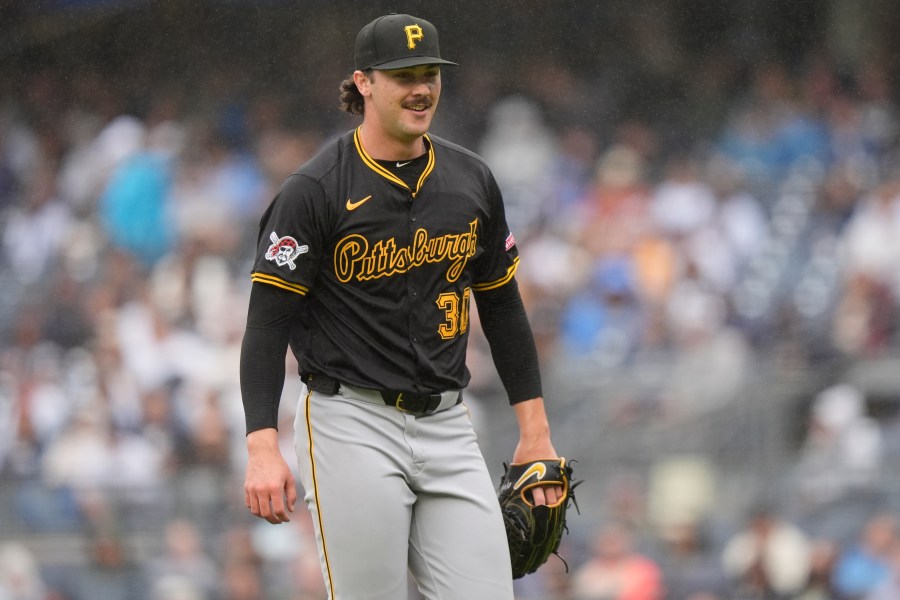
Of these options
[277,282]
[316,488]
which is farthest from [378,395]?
[277,282]

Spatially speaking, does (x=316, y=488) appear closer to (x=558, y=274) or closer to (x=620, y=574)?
(x=620, y=574)

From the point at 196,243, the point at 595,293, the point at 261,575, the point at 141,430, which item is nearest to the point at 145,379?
the point at 141,430

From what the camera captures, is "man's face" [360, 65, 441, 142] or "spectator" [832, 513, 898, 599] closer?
"man's face" [360, 65, 441, 142]

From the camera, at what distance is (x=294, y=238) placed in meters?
3.33

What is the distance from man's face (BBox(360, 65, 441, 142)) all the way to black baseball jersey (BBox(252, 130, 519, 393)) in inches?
4.7

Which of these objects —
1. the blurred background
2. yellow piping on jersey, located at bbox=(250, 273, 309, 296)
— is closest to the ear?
yellow piping on jersey, located at bbox=(250, 273, 309, 296)

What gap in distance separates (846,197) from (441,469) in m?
6.13

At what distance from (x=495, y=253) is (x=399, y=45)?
610 mm

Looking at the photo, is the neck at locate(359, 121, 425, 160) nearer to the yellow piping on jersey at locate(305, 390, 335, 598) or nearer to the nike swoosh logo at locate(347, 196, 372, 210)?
the nike swoosh logo at locate(347, 196, 372, 210)

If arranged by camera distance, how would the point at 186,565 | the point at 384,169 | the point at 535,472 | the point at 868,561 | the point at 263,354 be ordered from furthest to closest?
the point at 186,565, the point at 868,561, the point at 535,472, the point at 384,169, the point at 263,354

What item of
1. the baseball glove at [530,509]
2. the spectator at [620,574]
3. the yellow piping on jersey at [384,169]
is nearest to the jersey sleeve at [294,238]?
the yellow piping on jersey at [384,169]

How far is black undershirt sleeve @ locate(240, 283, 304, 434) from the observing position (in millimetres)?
3352

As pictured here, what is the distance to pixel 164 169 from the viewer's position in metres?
10.1

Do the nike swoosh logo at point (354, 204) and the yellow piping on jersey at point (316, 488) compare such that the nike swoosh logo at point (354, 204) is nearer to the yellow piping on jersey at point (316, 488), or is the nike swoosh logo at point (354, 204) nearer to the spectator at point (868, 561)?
the yellow piping on jersey at point (316, 488)
